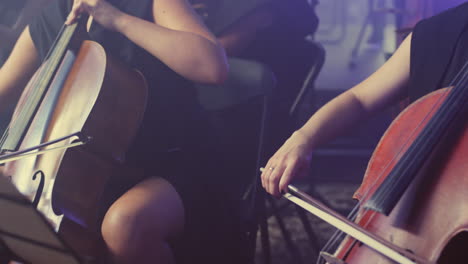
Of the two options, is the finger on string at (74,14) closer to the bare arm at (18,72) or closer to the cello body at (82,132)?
the cello body at (82,132)

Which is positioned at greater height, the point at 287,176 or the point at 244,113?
the point at 287,176

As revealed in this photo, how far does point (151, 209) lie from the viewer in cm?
93

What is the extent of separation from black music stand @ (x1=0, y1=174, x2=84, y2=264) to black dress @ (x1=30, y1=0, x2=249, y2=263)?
9.2 inches

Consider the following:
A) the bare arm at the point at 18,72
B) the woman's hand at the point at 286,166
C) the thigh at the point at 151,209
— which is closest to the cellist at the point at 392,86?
the woman's hand at the point at 286,166

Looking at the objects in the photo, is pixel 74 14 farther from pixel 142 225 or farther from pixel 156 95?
pixel 142 225

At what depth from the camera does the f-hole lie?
1.96 feet

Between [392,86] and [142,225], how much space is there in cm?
51

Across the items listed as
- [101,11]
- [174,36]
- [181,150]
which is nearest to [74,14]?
[101,11]

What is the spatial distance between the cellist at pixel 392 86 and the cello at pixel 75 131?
0.33 meters

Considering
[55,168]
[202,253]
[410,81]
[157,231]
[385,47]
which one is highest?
[410,81]

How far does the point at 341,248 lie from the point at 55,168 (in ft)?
1.68

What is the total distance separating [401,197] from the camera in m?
0.65

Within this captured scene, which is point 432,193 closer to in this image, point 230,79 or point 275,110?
point 230,79

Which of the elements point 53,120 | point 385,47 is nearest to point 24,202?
point 53,120
